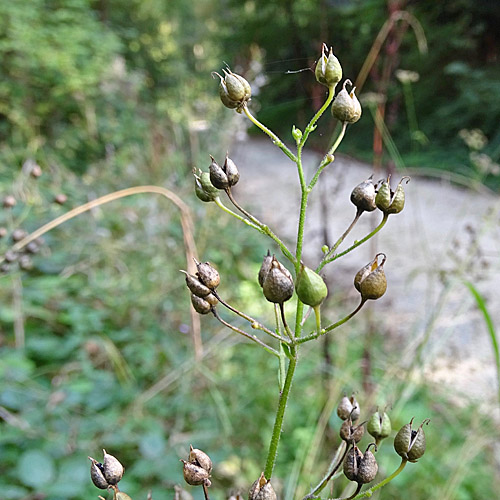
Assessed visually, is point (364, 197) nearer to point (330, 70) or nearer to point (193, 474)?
point (330, 70)

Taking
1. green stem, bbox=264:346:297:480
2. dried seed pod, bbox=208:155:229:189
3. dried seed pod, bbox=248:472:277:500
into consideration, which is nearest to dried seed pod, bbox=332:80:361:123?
dried seed pod, bbox=208:155:229:189

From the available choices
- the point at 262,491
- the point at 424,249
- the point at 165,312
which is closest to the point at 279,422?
the point at 262,491

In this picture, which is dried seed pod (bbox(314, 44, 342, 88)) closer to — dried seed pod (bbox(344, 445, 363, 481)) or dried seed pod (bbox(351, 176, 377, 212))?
dried seed pod (bbox(351, 176, 377, 212))

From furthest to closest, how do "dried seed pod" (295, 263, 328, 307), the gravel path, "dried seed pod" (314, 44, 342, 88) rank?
the gravel path
"dried seed pod" (314, 44, 342, 88)
"dried seed pod" (295, 263, 328, 307)

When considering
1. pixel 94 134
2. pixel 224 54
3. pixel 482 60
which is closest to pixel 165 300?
pixel 94 134

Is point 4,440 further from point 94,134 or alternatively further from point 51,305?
point 94,134

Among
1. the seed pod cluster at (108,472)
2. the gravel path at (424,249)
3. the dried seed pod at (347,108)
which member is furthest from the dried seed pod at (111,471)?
the gravel path at (424,249)

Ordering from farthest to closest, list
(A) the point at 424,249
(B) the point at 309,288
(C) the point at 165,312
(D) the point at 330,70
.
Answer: (C) the point at 165,312 → (A) the point at 424,249 → (D) the point at 330,70 → (B) the point at 309,288

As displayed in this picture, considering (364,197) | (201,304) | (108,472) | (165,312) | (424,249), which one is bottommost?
(165,312)
